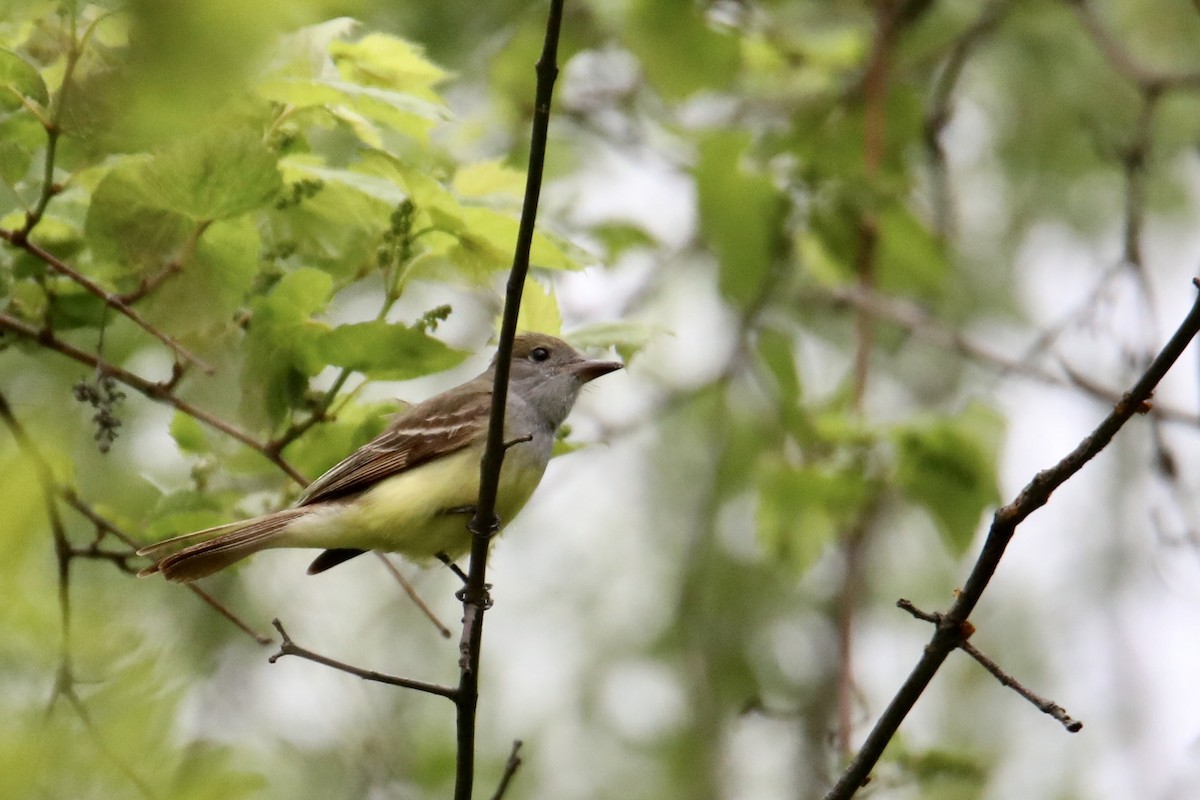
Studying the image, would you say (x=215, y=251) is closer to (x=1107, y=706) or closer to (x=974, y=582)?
(x=974, y=582)

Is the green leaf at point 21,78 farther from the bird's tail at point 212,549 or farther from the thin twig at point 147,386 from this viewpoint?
the bird's tail at point 212,549

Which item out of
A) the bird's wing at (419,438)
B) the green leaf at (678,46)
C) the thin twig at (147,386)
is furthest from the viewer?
the green leaf at (678,46)

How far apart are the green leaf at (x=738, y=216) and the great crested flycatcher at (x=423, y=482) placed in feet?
3.16

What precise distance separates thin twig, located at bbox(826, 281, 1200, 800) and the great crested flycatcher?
5.88 feet

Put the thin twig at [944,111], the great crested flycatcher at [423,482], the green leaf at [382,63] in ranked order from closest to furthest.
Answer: the green leaf at [382,63], the great crested flycatcher at [423,482], the thin twig at [944,111]

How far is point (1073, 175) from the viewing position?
29.1 ft

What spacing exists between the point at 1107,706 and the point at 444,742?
445cm

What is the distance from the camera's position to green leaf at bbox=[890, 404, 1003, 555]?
4.95 metres

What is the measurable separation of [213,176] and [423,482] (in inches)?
67.0

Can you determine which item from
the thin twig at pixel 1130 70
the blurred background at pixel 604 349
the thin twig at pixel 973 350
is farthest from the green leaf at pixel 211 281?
the thin twig at pixel 1130 70

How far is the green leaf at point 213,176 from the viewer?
3119 millimetres

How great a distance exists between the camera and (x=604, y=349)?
12.7 ft

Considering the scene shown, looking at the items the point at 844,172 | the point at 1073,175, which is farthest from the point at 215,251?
the point at 1073,175

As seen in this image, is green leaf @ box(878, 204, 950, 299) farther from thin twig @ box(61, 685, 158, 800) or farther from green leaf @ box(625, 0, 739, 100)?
thin twig @ box(61, 685, 158, 800)
